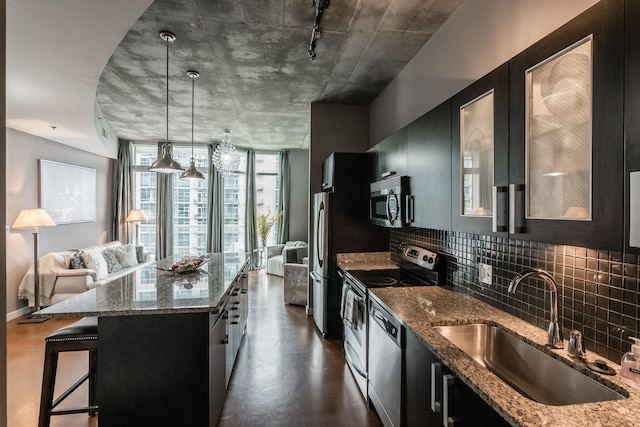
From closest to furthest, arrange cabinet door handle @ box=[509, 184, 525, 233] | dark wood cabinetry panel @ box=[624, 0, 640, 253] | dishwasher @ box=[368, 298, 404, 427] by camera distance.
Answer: dark wood cabinetry panel @ box=[624, 0, 640, 253], cabinet door handle @ box=[509, 184, 525, 233], dishwasher @ box=[368, 298, 404, 427]

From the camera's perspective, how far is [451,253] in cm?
236

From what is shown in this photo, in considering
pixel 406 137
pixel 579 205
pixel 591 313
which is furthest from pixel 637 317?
pixel 406 137

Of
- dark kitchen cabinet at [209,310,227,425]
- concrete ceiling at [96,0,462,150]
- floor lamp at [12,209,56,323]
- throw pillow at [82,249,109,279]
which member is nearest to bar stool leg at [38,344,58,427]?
dark kitchen cabinet at [209,310,227,425]

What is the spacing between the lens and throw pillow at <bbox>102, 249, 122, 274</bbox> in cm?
525

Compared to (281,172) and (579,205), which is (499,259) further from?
(281,172)

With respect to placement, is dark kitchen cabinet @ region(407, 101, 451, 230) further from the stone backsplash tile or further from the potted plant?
the potted plant

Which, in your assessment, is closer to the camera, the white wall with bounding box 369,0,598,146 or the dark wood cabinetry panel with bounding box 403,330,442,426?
the dark wood cabinetry panel with bounding box 403,330,442,426

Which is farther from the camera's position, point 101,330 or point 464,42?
point 464,42

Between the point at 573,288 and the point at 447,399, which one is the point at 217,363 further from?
the point at 573,288

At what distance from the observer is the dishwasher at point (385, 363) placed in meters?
1.76

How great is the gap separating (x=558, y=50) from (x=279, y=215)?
6846 millimetres

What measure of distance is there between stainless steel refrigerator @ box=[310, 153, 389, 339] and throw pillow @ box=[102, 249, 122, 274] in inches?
154

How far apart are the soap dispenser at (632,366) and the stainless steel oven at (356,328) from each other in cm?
149

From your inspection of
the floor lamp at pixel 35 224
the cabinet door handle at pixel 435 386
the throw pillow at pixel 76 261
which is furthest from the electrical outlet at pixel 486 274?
the throw pillow at pixel 76 261
